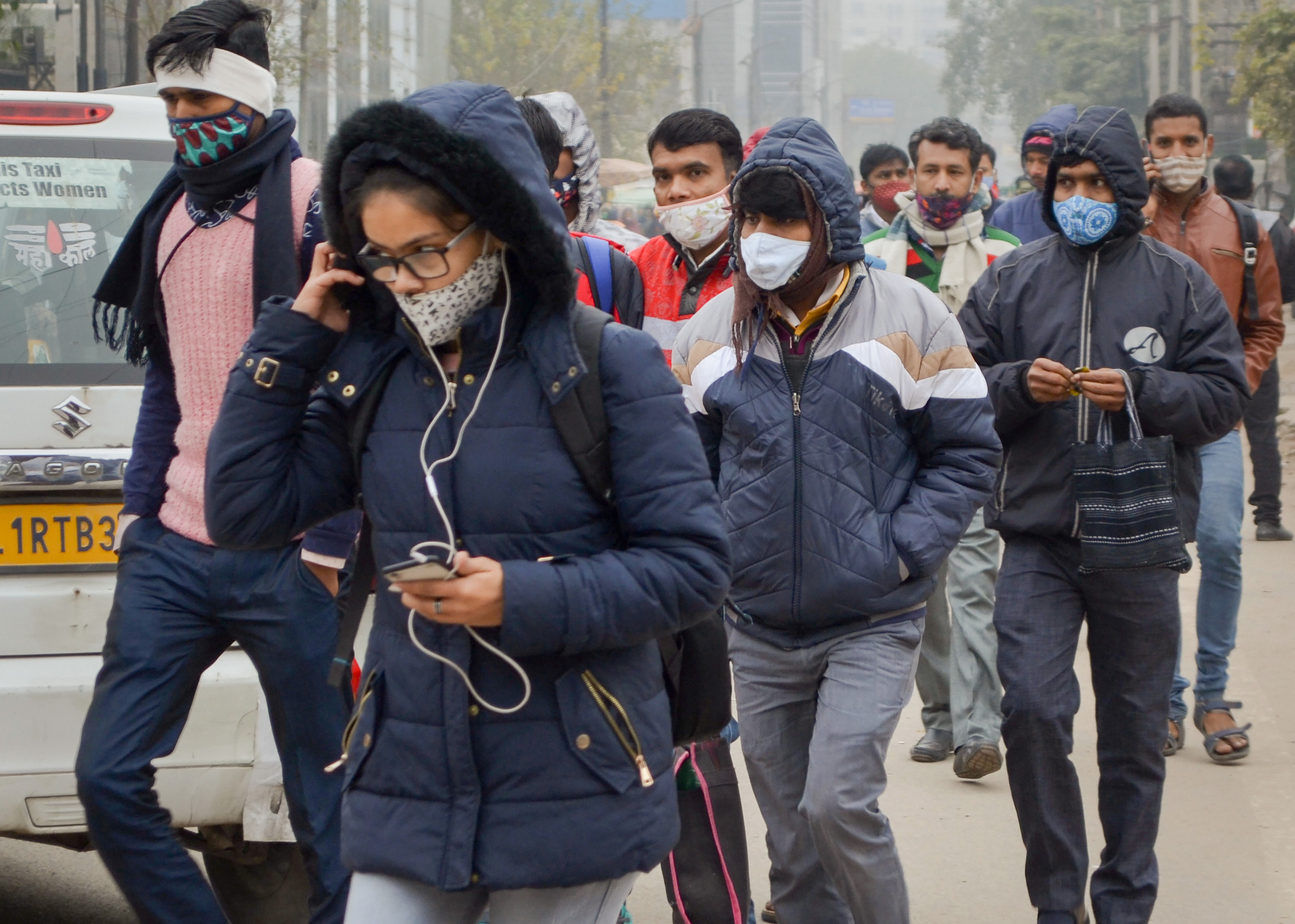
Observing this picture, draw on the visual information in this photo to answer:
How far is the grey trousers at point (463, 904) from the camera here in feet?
8.34

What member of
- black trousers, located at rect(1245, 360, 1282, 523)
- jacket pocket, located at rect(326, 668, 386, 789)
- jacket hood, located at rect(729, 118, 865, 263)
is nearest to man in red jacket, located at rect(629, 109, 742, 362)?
jacket hood, located at rect(729, 118, 865, 263)

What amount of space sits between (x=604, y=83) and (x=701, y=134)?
41285 mm

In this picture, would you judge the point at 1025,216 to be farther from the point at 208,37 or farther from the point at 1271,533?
the point at 208,37

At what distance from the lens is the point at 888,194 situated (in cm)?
916

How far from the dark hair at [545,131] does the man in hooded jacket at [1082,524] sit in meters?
1.32

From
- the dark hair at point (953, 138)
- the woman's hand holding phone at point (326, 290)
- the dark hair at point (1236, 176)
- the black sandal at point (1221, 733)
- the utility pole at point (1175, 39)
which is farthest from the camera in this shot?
the utility pole at point (1175, 39)

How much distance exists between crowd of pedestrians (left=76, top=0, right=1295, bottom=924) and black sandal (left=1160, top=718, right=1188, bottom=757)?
1.46m

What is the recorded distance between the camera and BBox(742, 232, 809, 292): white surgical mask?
12.5 feet

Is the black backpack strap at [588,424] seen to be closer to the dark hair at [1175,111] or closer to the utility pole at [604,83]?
the dark hair at [1175,111]

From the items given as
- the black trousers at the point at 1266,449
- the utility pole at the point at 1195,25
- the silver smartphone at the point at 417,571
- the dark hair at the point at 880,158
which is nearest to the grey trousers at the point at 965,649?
the black trousers at the point at 1266,449

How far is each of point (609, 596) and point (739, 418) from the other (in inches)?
56.0

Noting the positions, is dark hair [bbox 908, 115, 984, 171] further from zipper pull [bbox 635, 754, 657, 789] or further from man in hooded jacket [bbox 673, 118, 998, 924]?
zipper pull [bbox 635, 754, 657, 789]

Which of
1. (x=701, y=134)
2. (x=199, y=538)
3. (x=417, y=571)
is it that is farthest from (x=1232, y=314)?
(x=417, y=571)

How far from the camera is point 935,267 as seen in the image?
6.58 m
